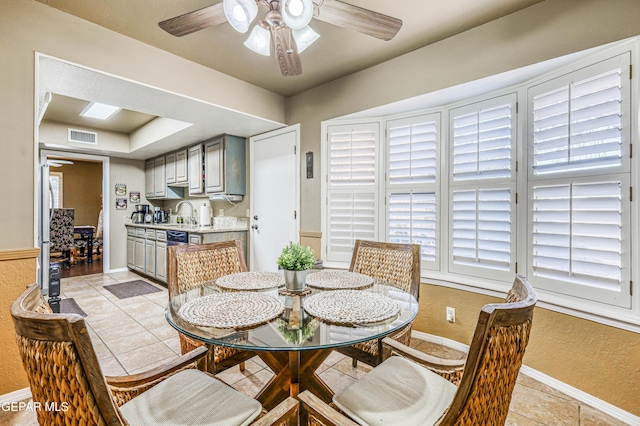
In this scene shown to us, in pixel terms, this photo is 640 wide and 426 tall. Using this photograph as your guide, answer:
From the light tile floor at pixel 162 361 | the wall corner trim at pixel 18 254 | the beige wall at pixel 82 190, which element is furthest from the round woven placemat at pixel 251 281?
the beige wall at pixel 82 190

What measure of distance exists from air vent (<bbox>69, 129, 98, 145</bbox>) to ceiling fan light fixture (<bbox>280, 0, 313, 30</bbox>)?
499cm

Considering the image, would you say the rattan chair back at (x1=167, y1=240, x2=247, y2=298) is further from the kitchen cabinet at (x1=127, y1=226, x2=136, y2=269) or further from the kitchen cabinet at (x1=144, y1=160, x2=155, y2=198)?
the kitchen cabinet at (x1=144, y1=160, x2=155, y2=198)

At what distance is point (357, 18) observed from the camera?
151cm

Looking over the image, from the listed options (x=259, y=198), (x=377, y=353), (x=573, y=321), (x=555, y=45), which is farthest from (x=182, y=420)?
(x=259, y=198)

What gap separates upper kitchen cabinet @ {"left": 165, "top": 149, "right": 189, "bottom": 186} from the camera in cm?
481

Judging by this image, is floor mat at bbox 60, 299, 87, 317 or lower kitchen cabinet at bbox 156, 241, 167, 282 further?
lower kitchen cabinet at bbox 156, 241, 167, 282

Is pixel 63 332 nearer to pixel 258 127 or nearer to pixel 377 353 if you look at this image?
pixel 377 353

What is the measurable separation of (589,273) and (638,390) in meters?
0.65

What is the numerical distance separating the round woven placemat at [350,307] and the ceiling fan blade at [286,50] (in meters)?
1.42

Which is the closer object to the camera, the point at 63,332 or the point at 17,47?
the point at 63,332

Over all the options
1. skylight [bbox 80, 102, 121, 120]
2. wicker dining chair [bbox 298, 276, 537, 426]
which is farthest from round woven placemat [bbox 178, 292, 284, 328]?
skylight [bbox 80, 102, 121, 120]

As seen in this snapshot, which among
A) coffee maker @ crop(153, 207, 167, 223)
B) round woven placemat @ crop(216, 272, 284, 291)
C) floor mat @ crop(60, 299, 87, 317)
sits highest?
coffee maker @ crop(153, 207, 167, 223)

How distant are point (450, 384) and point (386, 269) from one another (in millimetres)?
926

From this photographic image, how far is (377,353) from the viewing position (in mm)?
1707
